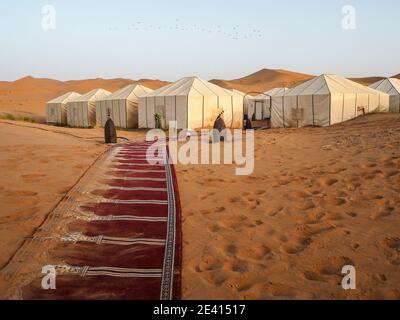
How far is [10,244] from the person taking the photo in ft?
10.3

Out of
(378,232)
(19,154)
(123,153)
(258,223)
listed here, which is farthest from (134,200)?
(123,153)

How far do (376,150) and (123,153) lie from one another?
5262mm

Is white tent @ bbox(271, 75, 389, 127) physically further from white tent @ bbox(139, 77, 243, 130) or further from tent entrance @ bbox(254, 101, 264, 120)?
tent entrance @ bbox(254, 101, 264, 120)

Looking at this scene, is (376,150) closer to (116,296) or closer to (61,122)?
(116,296)

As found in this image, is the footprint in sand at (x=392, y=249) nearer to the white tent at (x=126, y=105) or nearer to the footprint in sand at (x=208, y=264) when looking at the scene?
the footprint in sand at (x=208, y=264)

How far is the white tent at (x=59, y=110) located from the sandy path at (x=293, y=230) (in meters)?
22.6

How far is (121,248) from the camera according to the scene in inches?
126

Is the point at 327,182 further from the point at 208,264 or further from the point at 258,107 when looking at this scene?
the point at 258,107

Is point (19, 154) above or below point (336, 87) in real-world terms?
below

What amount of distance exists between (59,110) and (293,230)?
25962mm

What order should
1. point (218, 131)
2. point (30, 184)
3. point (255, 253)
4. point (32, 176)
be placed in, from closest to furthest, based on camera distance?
point (255, 253) → point (30, 184) → point (32, 176) → point (218, 131)

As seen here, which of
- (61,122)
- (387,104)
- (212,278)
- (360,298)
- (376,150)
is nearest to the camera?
(360,298)

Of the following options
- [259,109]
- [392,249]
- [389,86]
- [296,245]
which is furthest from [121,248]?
[389,86]

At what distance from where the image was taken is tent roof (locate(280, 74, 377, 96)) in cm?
1636
